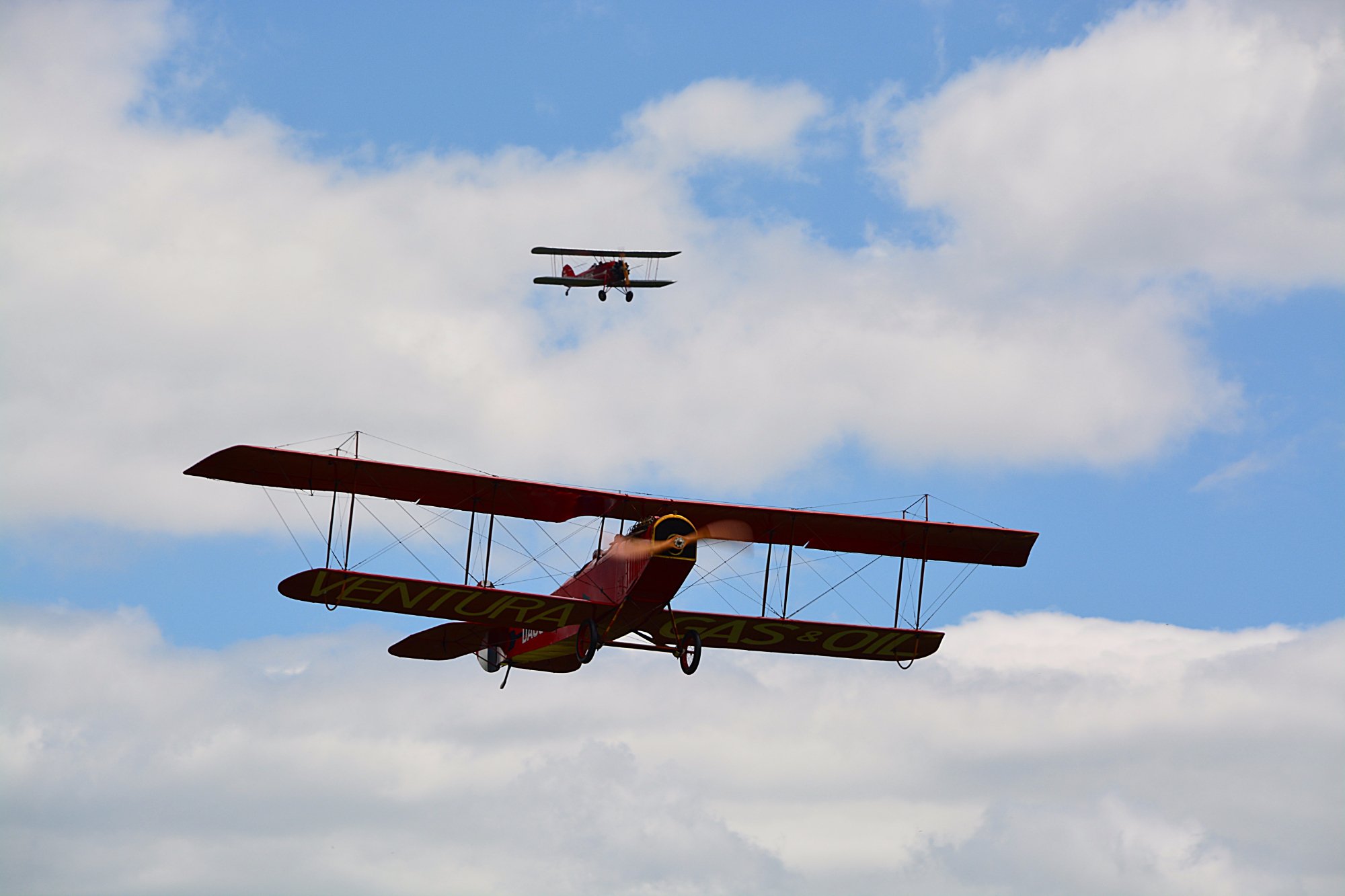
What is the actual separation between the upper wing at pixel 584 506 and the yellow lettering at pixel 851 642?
1.81 m

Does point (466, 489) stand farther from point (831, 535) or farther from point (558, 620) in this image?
point (831, 535)

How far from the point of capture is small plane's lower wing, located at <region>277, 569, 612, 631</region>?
1030 inches

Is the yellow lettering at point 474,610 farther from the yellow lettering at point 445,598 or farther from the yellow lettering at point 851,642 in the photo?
the yellow lettering at point 851,642

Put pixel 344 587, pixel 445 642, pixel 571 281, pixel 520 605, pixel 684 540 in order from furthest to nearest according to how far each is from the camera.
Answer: pixel 571 281, pixel 445 642, pixel 520 605, pixel 344 587, pixel 684 540

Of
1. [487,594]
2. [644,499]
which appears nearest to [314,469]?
[487,594]

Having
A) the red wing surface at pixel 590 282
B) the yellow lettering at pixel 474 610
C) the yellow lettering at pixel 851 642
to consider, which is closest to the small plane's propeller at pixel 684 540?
the yellow lettering at pixel 474 610

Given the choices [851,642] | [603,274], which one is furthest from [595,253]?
[851,642]

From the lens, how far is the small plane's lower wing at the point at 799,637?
28922 millimetres

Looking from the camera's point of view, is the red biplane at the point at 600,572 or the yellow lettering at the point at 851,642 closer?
the red biplane at the point at 600,572

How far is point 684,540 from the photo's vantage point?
26109 millimetres

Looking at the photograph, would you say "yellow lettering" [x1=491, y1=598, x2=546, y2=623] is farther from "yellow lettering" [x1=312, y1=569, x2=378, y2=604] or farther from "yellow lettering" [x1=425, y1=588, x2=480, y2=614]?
"yellow lettering" [x1=312, y1=569, x2=378, y2=604]

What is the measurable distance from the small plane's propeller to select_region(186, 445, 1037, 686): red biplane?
0.08ft

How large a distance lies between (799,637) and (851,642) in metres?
1.14

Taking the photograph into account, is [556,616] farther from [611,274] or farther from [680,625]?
[611,274]
